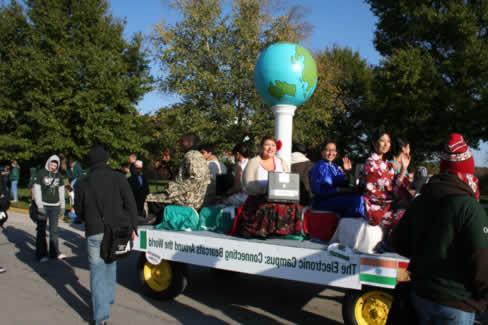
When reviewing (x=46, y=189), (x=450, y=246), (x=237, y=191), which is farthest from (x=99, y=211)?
(x=46, y=189)

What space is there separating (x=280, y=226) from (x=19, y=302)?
3.29 m

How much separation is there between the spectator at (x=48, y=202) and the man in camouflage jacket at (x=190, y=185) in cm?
278

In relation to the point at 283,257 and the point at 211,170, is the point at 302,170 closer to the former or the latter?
the point at 211,170

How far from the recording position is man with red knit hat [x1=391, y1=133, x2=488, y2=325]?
210 centimetres

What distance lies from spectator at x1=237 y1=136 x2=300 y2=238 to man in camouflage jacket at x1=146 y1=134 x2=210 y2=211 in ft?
2.57

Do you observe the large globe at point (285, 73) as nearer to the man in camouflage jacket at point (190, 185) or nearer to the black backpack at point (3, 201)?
the man in camouflage jacket at point (190, 185)

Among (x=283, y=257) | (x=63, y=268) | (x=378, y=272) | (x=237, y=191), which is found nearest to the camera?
(x=378, y=272)

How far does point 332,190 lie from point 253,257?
1.24 m

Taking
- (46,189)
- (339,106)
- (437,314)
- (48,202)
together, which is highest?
(339,106)

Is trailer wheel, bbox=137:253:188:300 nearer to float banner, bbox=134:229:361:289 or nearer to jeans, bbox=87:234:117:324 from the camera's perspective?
float banner, bbox=134:229:361:289

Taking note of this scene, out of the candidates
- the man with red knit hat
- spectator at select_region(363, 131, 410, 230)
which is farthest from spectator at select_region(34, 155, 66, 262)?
the man with red knit hat

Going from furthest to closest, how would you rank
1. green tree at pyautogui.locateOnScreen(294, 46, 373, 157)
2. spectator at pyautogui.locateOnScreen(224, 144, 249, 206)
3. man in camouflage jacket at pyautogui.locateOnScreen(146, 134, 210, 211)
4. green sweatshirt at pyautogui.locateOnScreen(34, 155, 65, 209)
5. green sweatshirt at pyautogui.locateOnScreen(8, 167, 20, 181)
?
green tree at pyautogui.locateOnScreen(294, 46, 373, 157), green sweatshirt at pyautogui.locateOnScreen(8, 167, 20, 181), green sweatshirt at pyautogui.locateOnScreen(34, 155, 65, 209), spectator at pyautogui.locateOnScreen(224, 144, 249, 206), man in camouflage jacket at pyautogui.locateOnScreen(146, 134, 210, 211)

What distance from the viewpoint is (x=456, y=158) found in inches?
92.8

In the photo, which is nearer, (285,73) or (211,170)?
(285,73)
